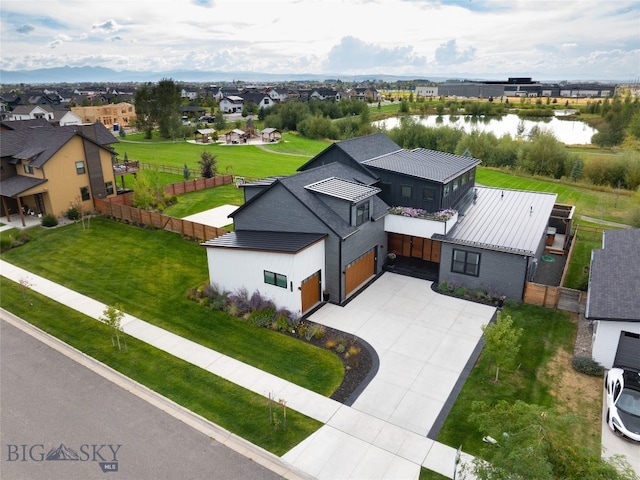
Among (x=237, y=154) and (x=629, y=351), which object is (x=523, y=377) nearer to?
(x=629, y=351)

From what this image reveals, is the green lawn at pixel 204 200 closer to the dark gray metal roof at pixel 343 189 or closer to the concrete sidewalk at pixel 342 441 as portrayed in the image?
the dark gray metal roof at pixel 343 189

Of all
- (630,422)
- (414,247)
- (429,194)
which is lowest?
(630,422)

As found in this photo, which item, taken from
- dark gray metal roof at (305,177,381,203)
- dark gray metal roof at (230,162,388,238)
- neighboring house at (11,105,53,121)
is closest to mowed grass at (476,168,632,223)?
dark gray metal roof at (230,162,388,238)

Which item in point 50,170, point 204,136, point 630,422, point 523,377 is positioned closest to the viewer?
point 630,422

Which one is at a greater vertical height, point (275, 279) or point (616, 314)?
point (616, 314)

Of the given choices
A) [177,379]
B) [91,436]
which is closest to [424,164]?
[177,379]

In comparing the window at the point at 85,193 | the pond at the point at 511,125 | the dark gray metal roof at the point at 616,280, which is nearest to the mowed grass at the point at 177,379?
the dark gray metal roof at the point at 616,280

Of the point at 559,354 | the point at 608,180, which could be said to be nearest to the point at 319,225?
the point at 559,354

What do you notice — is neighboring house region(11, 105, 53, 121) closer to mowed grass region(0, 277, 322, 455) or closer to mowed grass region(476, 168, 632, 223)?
mowed grass region(0, 277, 322, 455)
